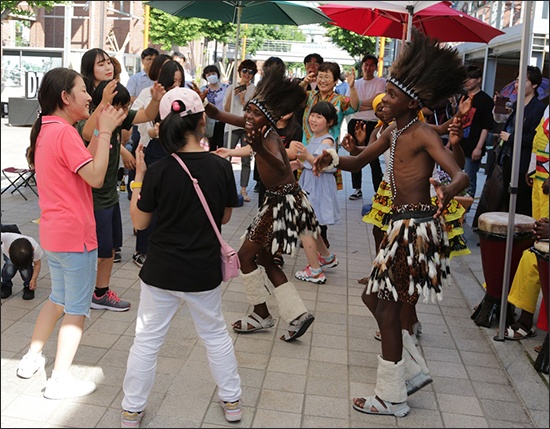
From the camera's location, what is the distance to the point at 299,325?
4.77 metres

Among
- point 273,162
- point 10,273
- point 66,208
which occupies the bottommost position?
point 10,273

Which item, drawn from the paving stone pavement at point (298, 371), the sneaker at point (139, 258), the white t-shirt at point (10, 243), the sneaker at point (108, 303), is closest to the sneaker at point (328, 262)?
the paving stone pavement at point (298, 371)

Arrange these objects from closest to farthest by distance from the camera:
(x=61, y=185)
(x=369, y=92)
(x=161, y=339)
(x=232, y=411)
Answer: (x=161, y=339)
(x=232, y=411)
(x=61, y=185)
(x=369, y=92)

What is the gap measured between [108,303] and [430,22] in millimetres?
6148

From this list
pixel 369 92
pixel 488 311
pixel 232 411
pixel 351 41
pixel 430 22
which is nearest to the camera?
pixel 232 411

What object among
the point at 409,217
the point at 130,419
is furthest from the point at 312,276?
the point at 130,419

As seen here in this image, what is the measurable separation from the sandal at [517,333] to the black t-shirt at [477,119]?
4656 mm

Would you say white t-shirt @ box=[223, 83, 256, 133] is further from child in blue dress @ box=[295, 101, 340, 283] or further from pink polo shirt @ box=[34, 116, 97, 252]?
pink polo shirt @ box=[34, 116, 97, 252]

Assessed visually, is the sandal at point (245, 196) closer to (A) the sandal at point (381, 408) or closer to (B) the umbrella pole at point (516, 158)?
(B) the umbrella pole at point (516, 158)

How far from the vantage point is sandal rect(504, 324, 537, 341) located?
5.14 meters

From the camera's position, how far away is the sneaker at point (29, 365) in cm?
398

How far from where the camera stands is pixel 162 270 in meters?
3.42

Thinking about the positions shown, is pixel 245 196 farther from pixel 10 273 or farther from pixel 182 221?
pixel 182 221

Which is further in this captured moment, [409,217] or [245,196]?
[245,196]
